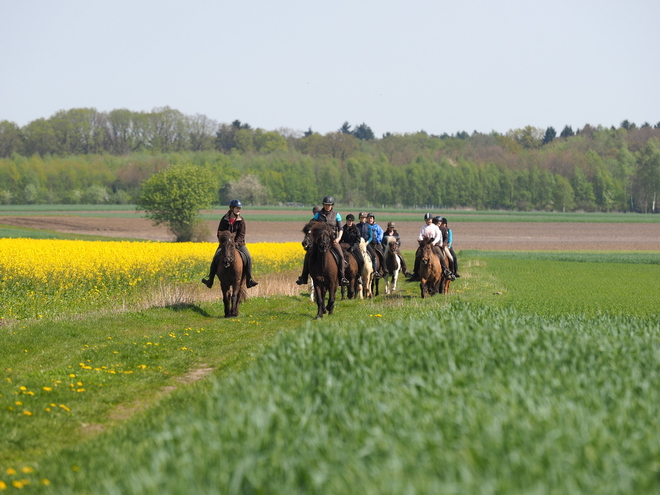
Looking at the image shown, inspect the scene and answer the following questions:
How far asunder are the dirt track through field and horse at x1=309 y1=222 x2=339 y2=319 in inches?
1602

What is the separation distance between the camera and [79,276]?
63.1 feet

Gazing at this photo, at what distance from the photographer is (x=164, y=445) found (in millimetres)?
5270

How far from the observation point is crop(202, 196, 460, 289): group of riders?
57.7 ft

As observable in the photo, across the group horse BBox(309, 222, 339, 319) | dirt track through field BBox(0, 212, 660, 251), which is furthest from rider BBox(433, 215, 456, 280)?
dirt track through field BBox(0, 212, 660, 251)

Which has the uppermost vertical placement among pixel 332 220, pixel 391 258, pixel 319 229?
pixel 332 220

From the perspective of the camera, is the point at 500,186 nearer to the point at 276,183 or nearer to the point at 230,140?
the point at 276,183

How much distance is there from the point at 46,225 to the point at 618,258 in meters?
52.1

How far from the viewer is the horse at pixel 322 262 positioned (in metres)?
17.1

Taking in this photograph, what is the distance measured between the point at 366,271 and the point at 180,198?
133 feet

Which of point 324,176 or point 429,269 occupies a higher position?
point 324,176

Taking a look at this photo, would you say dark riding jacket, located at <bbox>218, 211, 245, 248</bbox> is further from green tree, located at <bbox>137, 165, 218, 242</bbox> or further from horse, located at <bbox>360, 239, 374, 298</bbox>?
green tree, located at <bbox>137, 165, 218, 242</bbox>

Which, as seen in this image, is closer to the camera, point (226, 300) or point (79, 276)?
point (226, 300)

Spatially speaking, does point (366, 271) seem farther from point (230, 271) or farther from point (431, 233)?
point (230, 271)

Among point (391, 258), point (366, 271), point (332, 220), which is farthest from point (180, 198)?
point (332, 220)
